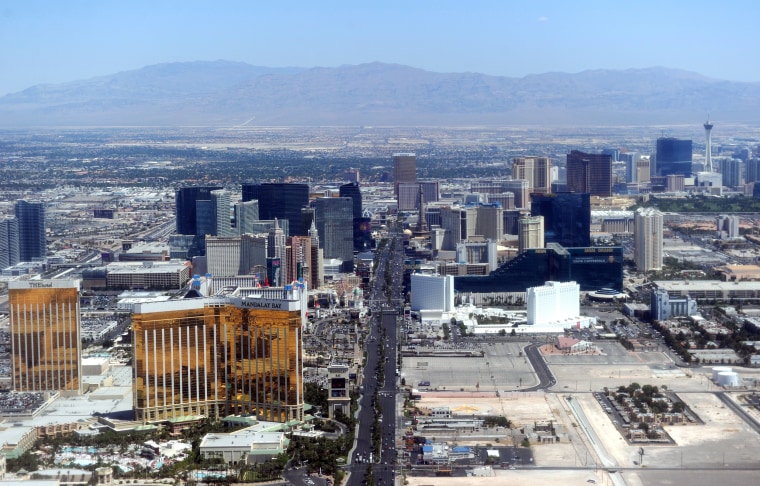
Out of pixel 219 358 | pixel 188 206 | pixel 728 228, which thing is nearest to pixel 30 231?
pixel 188 206

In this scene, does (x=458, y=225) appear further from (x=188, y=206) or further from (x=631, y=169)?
(x=631, y=169)

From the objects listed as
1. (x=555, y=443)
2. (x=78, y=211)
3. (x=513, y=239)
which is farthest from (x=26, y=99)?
(x=555, y=443)

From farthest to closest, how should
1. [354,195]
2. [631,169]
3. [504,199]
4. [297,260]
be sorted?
1. [631,169]
2. [504,199]
3. [354,195]
4. [297,260]

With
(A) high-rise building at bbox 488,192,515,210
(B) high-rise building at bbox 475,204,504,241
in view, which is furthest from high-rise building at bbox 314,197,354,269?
(A) high-rise building at bbox 488,192,515,210

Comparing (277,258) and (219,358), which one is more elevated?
(277,258)

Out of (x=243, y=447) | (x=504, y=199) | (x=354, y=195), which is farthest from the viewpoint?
(x=504, y=199)

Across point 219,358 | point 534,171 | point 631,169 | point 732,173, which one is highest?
point 534,171

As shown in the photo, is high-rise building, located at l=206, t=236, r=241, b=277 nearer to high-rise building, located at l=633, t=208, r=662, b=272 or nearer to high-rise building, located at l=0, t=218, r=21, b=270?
high-rise building, located at l=0, t=218, r=21, b=270
